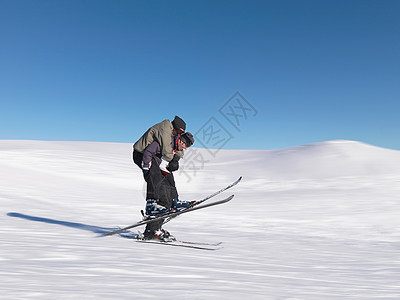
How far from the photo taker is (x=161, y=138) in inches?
211

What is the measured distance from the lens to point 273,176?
16078mm

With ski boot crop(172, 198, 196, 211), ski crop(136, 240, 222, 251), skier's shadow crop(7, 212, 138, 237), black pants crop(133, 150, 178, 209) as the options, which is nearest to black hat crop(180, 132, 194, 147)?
black pants crop(133, 150, 178, 209)

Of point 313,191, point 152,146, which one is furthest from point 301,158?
point 152,146

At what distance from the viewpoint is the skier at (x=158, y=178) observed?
5.41 meters

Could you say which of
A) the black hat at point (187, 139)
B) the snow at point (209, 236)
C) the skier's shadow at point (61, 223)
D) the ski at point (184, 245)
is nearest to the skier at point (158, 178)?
the black hat at point (187, 139)

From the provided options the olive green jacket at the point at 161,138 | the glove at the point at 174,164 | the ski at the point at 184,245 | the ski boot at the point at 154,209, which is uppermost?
the olive green jacket at the point at 161,138

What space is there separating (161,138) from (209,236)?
92.5 inches

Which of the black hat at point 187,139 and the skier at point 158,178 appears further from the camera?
the black hat at point 187,139

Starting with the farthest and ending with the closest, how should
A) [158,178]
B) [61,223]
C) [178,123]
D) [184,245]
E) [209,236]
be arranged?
[61,223]
[209,236]
[178,123]
[158,178]
[184,245]

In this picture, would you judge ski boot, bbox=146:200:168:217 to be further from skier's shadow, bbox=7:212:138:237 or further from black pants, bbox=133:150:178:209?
skier's shadow, bbox=7:212:138:237

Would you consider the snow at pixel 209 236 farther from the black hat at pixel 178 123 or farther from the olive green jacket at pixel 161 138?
the black hat at pixel 178 123

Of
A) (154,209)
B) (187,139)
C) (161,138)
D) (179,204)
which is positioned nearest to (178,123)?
(187,139)

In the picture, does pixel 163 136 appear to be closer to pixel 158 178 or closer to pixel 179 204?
pixel 158 178

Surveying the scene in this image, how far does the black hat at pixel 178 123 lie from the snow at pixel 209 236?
190 cm
